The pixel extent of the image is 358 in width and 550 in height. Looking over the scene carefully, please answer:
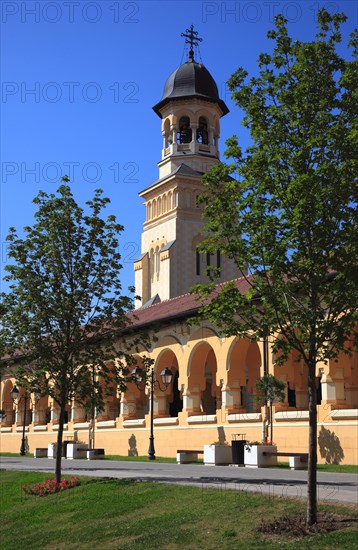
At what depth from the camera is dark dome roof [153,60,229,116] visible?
56656 millimetres

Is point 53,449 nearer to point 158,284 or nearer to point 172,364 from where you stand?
point 172,364

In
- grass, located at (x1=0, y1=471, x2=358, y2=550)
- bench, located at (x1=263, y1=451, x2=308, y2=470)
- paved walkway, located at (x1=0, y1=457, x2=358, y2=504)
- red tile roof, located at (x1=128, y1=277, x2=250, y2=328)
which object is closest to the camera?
grass, located at (x1=0, y1=471, x2=358, y2=550)

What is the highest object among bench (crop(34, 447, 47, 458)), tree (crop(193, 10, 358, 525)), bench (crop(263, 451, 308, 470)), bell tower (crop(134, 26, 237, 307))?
bell tower (crop(134, 26, 237, 307))

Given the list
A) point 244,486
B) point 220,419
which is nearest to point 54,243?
point 244,486

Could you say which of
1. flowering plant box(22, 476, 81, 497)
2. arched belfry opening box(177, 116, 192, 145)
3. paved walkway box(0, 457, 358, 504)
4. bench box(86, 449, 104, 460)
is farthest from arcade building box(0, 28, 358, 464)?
flowering plant box(22, 476, 81, 497)

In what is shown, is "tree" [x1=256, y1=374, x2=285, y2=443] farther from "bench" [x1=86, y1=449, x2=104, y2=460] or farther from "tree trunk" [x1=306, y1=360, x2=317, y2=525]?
"tree trunk" [x1=306, y1=360, x2=317, y2=525]

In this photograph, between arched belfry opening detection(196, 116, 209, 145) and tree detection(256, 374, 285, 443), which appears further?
arched belfry opening detection(196, 116, 209, 145)

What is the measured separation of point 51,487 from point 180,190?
1497 inches

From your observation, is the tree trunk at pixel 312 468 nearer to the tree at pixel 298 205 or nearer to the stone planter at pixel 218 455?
the tree at pixel 298 205

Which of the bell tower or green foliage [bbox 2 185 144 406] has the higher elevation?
the bell tower

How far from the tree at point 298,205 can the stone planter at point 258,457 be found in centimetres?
1162

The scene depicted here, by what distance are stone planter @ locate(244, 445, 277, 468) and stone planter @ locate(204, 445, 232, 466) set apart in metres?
1.81

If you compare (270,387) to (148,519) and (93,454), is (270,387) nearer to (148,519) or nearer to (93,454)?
(93,454)

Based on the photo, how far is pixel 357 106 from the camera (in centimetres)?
1283
